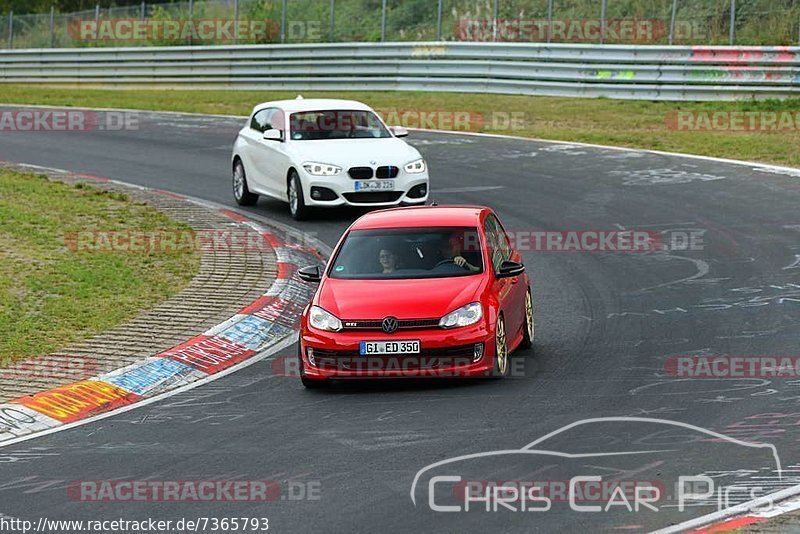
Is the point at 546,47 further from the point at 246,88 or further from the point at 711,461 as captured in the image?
the point at 711,461

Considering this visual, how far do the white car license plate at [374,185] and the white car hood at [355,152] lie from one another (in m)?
0.24

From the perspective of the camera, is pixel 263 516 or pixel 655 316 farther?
pixel 655 316

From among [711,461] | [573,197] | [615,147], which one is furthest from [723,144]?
[711,461]

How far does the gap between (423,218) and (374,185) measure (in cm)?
701

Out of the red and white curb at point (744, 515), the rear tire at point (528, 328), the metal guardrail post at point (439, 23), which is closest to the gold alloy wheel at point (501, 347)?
the rear tire at point (528, 328)

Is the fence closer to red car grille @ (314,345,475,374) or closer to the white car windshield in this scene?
the white car windshield

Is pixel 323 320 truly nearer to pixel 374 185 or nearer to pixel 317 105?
pixel 374 185

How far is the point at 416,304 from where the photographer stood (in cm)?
1156

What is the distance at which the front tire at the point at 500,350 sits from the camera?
38.1 feet

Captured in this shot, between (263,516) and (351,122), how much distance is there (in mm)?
13629

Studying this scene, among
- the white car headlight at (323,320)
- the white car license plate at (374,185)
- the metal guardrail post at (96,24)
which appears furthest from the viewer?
the metal guardrail post at (96,24)

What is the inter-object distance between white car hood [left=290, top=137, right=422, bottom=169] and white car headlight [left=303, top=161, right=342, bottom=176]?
7cm

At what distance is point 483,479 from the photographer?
28.6 ft

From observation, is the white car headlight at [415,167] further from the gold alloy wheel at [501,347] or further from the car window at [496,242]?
the gold alloy wheel at [501,347]
